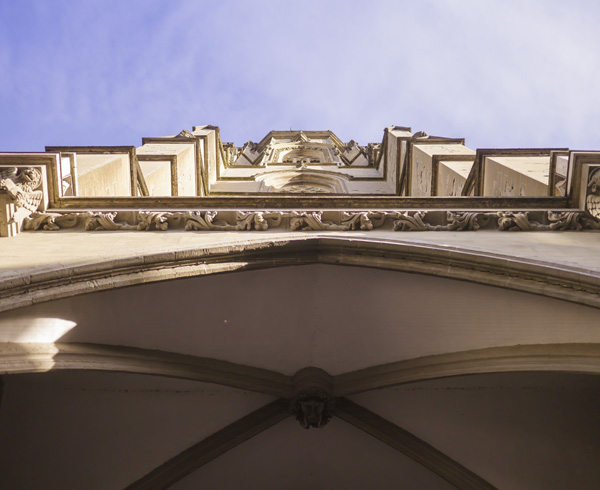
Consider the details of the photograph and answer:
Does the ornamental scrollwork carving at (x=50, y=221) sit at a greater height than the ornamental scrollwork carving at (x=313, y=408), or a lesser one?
greater

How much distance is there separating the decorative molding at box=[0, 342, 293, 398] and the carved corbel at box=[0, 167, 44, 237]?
1772 millimetres

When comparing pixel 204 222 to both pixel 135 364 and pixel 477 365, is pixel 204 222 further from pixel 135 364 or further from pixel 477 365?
pixel 477 365

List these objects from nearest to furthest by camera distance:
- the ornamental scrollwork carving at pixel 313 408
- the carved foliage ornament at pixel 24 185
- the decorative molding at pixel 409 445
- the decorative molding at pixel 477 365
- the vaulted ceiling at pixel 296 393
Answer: the decorative molding at pixel 477 365
the vaulted ceiling at pixel 296 393
the carved foliage ornament at pixel 24 185
the ornamental scrollwork carving at pixel 313 408
the decorative molding at pixel 409 445

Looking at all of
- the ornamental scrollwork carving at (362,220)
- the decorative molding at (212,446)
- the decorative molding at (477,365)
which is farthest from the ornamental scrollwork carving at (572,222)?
the decorative molding at (212,446)

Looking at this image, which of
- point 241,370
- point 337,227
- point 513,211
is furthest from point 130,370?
point 513,211

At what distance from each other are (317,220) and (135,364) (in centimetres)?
256

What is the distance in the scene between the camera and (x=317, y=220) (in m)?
6.87

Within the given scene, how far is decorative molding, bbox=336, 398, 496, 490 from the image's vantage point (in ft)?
25.6

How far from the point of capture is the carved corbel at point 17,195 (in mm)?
6426

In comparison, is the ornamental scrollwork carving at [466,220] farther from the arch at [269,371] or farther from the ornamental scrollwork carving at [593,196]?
the arch at [269,371]

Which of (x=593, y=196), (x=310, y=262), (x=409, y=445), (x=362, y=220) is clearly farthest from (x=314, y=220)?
(x=409, y=445)

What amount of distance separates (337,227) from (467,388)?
2.89 m

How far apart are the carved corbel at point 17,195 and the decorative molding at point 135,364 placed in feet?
5.81

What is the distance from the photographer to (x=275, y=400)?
26.3ft
